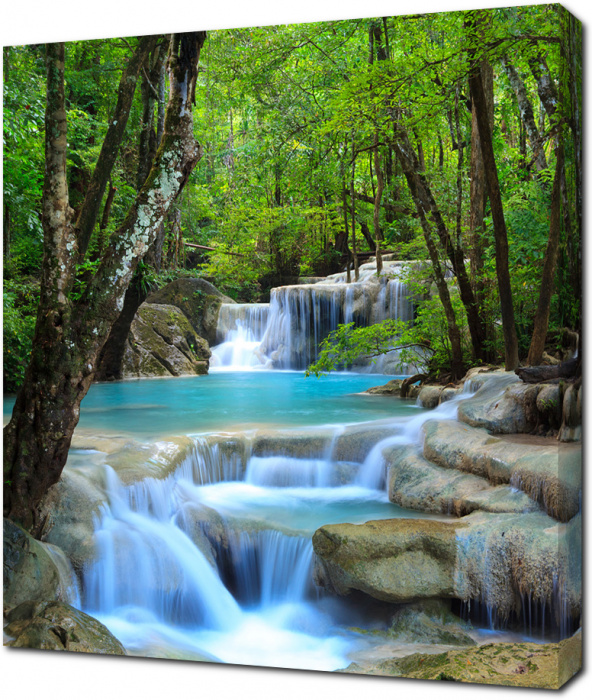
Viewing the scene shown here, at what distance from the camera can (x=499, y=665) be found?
306 centimetres

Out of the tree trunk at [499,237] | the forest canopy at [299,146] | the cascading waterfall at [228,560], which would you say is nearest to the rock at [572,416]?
the forest canopy at [299,146]

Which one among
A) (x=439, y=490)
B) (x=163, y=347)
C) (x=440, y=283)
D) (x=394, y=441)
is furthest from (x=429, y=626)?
(x=163, y=347)

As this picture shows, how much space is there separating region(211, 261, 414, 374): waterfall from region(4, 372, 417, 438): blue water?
6.9 inches

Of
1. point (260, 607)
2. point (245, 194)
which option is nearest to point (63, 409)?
point (260, 607)

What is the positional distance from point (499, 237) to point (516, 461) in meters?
1.49

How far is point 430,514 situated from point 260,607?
47.6 inches

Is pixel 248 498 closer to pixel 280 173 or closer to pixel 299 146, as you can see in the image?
pixel 280 173

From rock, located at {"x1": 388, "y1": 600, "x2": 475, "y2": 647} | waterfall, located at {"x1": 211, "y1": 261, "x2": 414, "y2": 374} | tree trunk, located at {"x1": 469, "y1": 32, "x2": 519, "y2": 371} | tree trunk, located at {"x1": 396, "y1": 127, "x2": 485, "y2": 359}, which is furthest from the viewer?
tree trunk, located at {"x1": 396, "y1": 127, "x2": 485, "y2": 359}

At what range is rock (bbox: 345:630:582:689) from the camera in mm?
3008

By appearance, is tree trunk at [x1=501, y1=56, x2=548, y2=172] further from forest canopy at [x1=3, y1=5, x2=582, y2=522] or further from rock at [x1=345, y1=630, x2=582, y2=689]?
rock at [x1=345, y1=630, x2=582, y2=689]

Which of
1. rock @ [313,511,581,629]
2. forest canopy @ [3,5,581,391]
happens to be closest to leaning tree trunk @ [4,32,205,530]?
forest canopy @ [3,5,581,391]

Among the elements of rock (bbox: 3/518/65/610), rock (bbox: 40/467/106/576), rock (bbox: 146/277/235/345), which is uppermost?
rock (bbox: 146/277/235/345)

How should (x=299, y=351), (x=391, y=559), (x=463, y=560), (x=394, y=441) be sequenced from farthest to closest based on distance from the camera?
(x=299, y=351) → (x=394, y=441) → (x=391, y=559) → (x=463, y=560)

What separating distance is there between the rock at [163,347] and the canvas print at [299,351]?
6 cm
